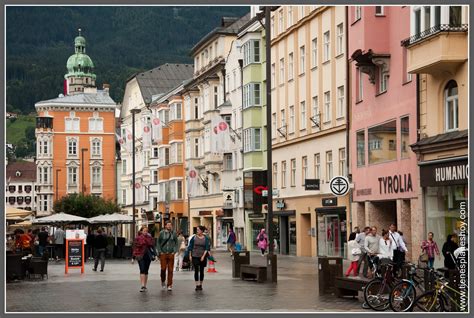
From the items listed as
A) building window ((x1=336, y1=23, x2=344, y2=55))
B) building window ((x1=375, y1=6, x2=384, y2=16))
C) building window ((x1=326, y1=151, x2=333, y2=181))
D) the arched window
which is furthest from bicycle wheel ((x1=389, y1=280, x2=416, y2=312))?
building window ((x1=326, y1=151, x2=333, y2=181))

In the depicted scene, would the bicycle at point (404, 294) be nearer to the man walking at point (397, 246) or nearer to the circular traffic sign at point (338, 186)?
the man walking at point (397, 246)

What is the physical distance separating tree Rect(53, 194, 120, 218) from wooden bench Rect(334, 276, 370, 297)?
81027mm

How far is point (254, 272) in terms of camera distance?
33781 millimetres

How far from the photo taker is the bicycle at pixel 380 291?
22.6 metres

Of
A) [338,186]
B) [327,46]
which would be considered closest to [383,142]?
[338,186]

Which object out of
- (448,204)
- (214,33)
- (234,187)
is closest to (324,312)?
(448,204)

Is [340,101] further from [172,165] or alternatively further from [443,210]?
[172,165]

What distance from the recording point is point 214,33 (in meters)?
88.5

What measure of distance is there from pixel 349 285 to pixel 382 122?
21631 mm

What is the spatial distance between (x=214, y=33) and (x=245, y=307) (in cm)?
6681

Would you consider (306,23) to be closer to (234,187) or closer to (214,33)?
(234,187)

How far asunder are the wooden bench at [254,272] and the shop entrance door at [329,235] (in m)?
20.1

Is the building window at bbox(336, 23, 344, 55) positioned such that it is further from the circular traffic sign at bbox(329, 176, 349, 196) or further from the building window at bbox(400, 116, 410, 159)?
the circular traffic sign at bbox(329, 176, 349, 196)

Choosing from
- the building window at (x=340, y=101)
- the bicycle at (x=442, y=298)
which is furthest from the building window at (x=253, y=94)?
the bicycle at (x=442, y=298)
